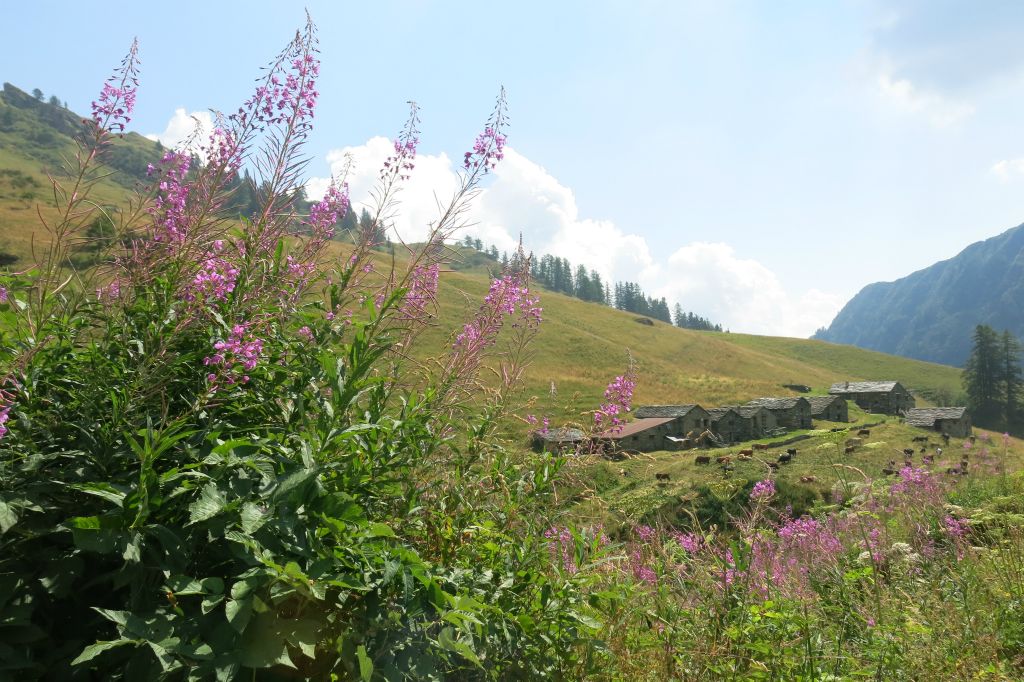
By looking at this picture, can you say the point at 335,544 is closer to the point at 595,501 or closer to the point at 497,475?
the point at 497,475

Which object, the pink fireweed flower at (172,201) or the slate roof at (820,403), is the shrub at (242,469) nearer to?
the pink fireweed flower at (172,201)

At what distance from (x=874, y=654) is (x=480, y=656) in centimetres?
239

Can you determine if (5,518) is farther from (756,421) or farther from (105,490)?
(756,421)

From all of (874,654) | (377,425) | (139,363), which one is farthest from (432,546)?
(874,654)

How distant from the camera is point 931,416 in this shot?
75.1 meters

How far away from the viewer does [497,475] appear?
3504 mm

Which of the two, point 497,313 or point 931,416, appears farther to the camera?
point 931,416

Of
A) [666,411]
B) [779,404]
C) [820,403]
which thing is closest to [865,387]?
[820,403]

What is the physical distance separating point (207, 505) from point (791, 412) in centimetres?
7969

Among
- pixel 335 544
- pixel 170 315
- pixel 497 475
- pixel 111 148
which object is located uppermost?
pixel 111 148

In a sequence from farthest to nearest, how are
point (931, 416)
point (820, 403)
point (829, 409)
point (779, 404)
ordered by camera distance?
1. point (829, 409)
2. point (820, 403)
3. point (931, 416)
4. point (779, 404)

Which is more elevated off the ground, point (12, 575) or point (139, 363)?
point (139, 363)

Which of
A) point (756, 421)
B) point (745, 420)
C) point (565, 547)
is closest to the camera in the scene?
point (565, 547)

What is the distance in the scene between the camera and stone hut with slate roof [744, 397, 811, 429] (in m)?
72.2
